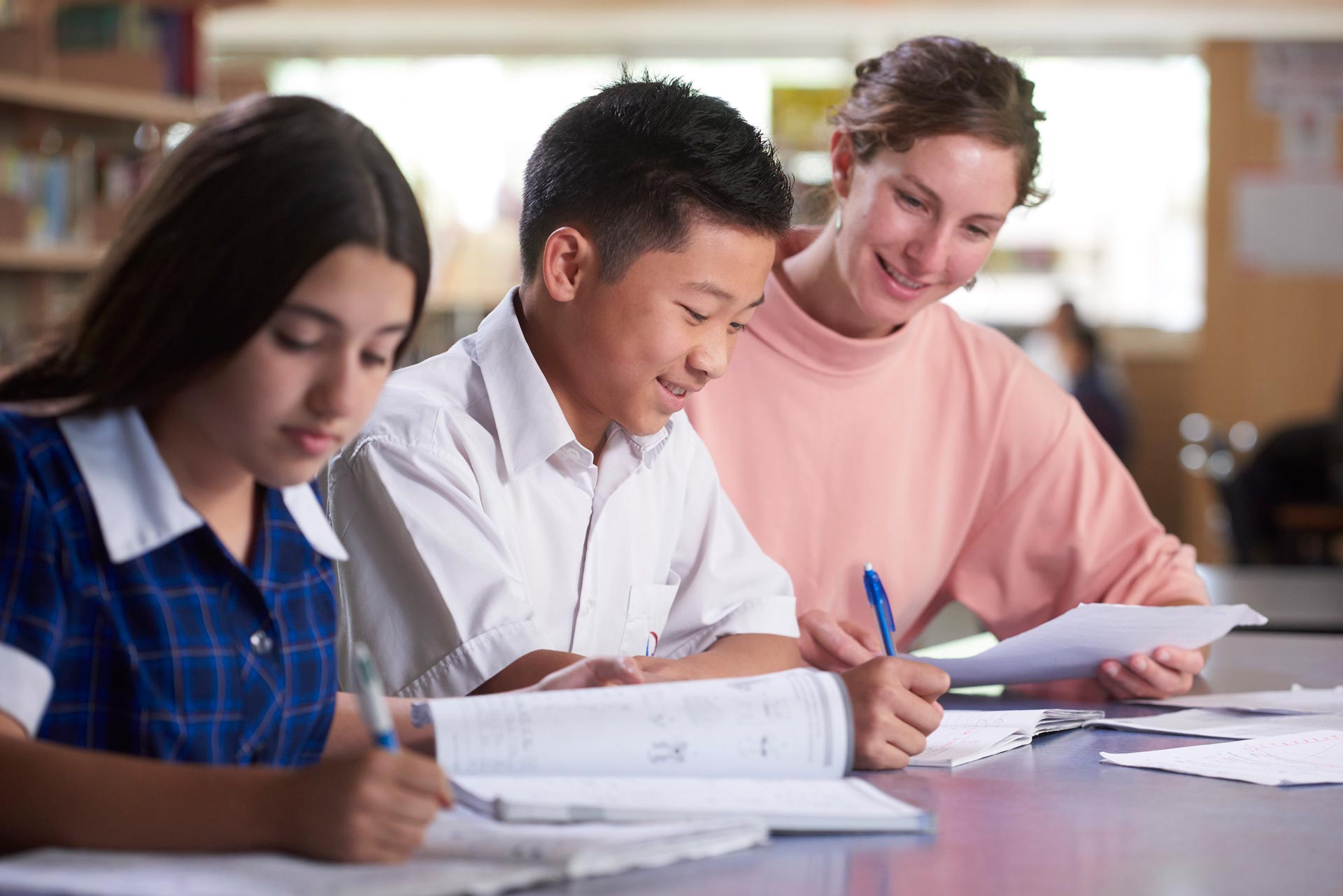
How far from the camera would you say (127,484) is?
82cm

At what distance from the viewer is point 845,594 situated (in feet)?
5.28

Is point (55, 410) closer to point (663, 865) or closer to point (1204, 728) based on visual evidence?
point (663, 865)

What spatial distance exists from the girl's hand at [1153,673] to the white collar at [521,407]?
570mm

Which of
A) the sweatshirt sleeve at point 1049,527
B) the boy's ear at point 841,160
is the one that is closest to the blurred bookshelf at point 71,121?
the boy's ear at point 841,160

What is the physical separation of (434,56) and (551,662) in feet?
22.6

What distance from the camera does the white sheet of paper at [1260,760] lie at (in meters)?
1.02

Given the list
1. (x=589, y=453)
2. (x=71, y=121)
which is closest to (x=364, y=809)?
(x=589, y=453)

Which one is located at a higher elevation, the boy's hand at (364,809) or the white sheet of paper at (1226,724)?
the boy's hand at (364,809)

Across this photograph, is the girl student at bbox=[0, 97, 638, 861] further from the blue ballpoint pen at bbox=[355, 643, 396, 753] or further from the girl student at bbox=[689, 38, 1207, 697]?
the girl student at bbox=[689, 38, 1207, 697]

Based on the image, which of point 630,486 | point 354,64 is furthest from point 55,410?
point 354,64

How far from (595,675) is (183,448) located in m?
0.30

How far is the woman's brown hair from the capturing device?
4.94ft

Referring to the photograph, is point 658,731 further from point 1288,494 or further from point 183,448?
point 1288,494

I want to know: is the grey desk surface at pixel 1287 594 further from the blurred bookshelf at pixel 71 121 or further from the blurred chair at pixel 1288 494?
the blurred bookshelf at pixel 71 121
